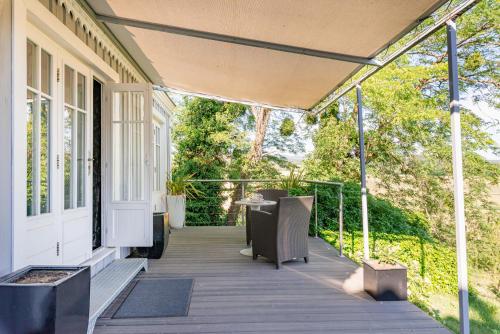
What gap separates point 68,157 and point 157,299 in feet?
4.94

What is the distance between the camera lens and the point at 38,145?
263 centimetres

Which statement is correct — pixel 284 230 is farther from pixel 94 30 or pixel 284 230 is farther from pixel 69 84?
pixel 94 30

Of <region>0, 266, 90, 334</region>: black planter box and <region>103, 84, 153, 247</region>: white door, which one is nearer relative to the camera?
<region>0, 266, 90, 334</region>: black planter box

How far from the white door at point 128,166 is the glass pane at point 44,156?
128 cm

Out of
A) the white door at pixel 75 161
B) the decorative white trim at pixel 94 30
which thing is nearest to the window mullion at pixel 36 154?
the white door at pixel 75 161

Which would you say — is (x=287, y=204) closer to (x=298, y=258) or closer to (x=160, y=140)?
(x=298, y=258)

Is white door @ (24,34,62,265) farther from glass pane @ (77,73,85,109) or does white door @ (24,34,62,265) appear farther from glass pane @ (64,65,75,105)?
glass pane @ (77,73,85,109)

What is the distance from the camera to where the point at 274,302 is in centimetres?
294

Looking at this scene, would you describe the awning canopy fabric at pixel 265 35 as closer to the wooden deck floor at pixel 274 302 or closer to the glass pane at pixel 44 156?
the glass pane at pixel 44 156

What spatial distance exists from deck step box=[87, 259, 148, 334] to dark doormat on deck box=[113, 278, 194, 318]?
4.7 inches

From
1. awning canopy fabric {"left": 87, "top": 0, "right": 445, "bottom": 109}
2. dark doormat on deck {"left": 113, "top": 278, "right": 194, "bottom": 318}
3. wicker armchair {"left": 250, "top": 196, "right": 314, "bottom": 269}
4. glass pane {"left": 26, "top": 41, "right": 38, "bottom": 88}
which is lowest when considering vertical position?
dark doormat on deck {"left": 113, "top": 278, "right": 194, "bottom": 318}

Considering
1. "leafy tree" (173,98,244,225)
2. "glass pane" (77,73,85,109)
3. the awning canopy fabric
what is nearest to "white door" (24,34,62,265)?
"glass pane" (77,73,85,109)

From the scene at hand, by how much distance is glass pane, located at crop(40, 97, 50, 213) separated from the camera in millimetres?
2693

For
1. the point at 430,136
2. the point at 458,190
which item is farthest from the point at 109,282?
the point at 430,136
